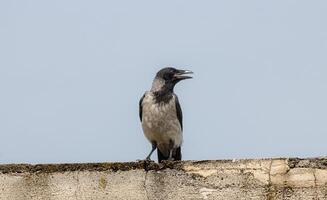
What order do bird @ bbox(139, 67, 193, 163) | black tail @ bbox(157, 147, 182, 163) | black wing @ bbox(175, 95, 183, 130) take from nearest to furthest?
Result: 1. bird @ bbox(139, 67, 193, 163)
2. black wing @ bbox(175, 95, 183, 130)
3. black tail @ bbox(157, 147, 182, 163)

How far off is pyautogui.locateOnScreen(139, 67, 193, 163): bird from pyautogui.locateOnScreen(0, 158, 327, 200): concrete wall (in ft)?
14.3

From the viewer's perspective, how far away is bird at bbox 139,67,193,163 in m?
12.0

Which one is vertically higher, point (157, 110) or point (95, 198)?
point (157, 110)

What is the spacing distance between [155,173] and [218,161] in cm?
57

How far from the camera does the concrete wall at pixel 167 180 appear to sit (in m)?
7.33

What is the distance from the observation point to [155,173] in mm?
7484

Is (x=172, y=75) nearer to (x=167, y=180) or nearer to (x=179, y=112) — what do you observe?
(x=179, y=112)

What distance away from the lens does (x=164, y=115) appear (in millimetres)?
11977

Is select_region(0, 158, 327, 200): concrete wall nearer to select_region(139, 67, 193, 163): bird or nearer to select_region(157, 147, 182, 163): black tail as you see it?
select_region(139, 67, 193, 163): bird

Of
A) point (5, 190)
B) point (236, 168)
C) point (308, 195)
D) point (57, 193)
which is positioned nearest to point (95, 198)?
point (57, 193)

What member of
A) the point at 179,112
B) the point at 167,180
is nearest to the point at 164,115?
the point at 179,112

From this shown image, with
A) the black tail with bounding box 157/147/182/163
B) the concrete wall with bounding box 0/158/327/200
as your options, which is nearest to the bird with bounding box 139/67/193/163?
the black tail with bounding box 157/147/182/163

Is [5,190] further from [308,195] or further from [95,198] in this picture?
[308,195]

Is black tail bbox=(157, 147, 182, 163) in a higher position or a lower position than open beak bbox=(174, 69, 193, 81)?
lower
